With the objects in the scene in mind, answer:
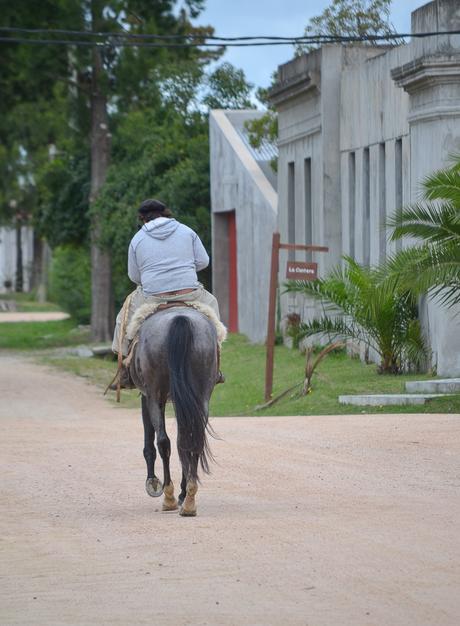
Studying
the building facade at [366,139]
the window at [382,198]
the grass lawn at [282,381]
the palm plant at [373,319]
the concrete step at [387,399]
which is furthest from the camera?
the window at [382,198]

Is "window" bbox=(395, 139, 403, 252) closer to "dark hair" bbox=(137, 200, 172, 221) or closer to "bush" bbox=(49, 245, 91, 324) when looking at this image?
"dark hair" bbox=(137, 200, 172, 221)

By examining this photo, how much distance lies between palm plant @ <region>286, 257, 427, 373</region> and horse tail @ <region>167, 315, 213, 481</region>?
426 inches

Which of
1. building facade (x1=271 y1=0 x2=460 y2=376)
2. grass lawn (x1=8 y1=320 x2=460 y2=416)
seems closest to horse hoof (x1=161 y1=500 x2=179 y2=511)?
grass lawn (x1=8 y1=320 x2=460 y2=416)

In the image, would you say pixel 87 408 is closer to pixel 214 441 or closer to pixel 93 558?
pixel 214 441

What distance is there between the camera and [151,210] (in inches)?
447

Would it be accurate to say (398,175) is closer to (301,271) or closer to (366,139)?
(366,139)

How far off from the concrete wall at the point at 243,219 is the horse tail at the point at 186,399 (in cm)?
2215

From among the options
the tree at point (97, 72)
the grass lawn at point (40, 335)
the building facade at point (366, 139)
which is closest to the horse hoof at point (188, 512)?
the building facade at point (366, 139)

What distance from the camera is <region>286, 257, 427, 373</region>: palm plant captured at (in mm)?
21578

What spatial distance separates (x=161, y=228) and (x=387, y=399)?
830cm

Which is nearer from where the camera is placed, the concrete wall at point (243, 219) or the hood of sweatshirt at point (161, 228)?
the hood of sweatshirt at point (161, 228)

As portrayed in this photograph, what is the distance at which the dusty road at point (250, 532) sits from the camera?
24.5 feet

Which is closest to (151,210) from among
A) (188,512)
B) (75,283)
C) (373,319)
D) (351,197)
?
(188,512)

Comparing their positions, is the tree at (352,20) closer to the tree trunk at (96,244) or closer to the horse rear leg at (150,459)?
the tree trunk at (96,244)
